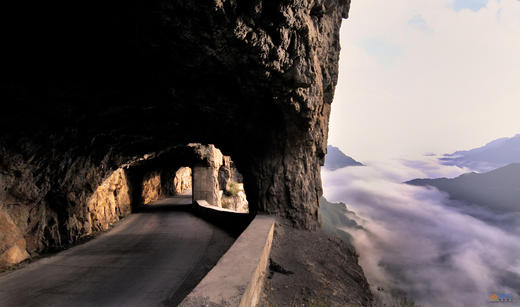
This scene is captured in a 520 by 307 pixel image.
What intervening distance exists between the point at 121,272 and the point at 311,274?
4.38 m

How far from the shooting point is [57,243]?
812cm

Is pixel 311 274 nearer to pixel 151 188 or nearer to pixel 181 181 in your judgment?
pixel 151 188

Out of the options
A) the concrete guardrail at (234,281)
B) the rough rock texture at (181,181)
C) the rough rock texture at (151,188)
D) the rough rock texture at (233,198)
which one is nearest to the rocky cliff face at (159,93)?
the concrete guardrail at (234,281)

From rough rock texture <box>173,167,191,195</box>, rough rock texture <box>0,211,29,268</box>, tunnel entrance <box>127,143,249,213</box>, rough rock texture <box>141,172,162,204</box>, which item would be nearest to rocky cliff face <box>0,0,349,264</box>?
rough rock texture <box>0,211,29,268</box>

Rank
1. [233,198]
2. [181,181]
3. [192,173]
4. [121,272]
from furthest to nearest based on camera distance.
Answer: [181,181], [233,198], [192,173], [121,272]

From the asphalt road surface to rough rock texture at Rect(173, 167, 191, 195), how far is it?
20.9 m

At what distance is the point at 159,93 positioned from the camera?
19.1ft

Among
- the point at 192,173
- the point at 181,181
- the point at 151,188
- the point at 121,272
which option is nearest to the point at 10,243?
the point at 121,272

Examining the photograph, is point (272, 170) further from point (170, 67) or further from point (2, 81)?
point (2, 81)

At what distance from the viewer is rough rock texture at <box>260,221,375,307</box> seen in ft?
11.4

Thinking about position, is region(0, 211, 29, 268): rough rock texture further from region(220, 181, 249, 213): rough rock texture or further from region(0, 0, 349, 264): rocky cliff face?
region(220, 181, 249, 213): rough rock texture

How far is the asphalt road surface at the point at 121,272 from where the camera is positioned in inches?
175

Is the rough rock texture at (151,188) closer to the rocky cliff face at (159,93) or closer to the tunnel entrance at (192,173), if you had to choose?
the tunnel entrance at (192,173)

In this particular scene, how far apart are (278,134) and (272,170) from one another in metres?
1.03
